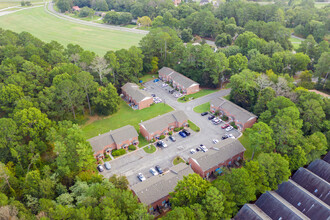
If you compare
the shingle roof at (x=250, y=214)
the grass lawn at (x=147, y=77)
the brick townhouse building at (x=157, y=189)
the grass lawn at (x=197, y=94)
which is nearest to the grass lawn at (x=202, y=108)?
the grass lawn at (x=197, y=94)

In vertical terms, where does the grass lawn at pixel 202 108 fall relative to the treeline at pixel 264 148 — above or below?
below

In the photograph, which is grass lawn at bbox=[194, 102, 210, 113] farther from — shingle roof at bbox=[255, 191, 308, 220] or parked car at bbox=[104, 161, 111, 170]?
shingle roof at bbox=[255, 191, 308, 220]

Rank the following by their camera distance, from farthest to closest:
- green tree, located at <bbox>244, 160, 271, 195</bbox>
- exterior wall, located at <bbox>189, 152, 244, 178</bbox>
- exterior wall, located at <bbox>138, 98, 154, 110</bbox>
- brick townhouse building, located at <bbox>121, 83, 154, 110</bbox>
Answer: brick townhouse building, located at <bbox>121, 83, 154, 110</bbox>
exterior wall, located at <bbox>138, 98, 154, 110</bbox>
exterior wall, located at <bbox>189, 152, 244, 178</bbox>
green tree, located at <bbox>244, 160, 271, 195</bbox>

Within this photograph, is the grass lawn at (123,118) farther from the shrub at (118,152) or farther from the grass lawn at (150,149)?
the shrub at (118,152)

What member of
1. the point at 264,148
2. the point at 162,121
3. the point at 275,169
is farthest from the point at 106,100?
the point at 275,169

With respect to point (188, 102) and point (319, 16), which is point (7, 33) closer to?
point (188, 102)

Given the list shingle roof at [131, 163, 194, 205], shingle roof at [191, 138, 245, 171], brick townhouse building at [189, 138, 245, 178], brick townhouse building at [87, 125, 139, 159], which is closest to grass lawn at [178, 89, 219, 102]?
brick townhouse building at [87, 125, 139, 159]
